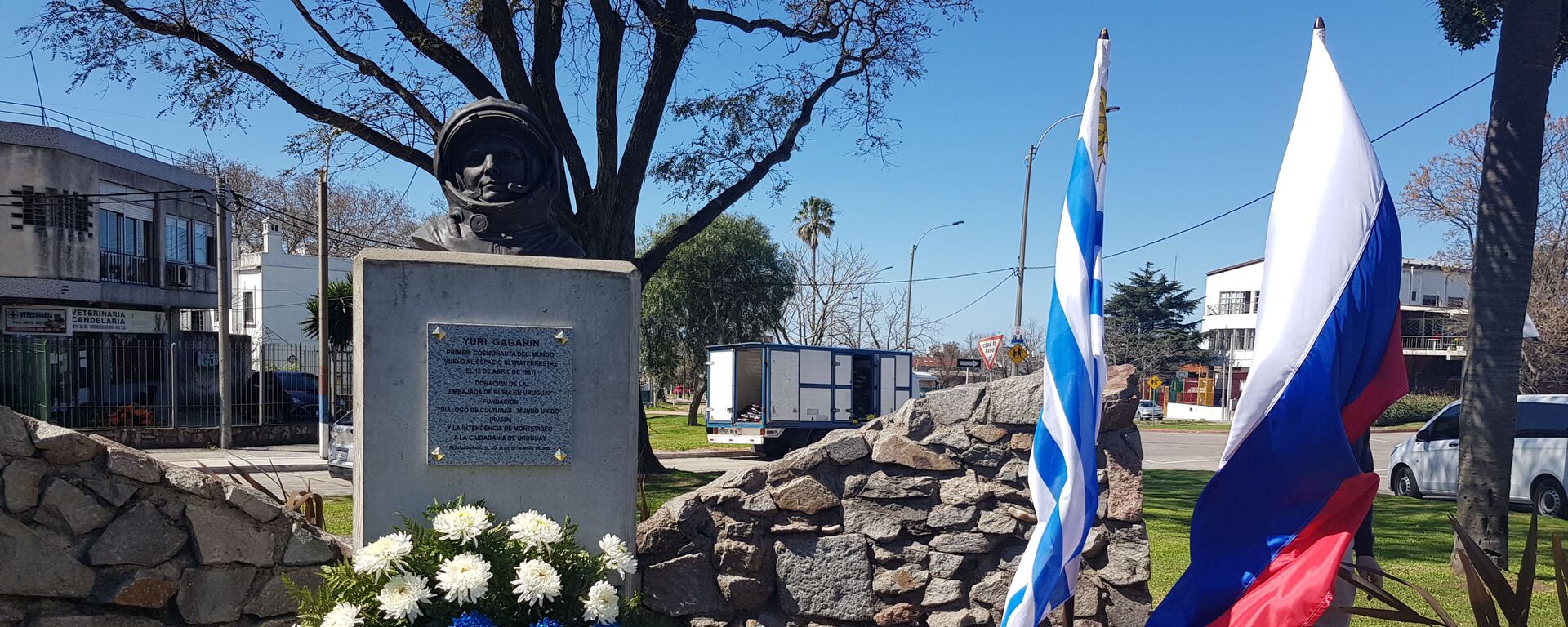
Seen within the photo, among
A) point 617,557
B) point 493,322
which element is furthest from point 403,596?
point 493,322

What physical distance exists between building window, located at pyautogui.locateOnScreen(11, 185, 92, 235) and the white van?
26.9m

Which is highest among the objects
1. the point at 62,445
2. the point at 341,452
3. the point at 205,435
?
the point at 62,445

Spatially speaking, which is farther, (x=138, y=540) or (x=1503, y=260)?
(x=1503, y=260)

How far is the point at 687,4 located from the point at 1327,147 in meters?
11.4

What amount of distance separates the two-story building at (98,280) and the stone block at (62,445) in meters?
16.7

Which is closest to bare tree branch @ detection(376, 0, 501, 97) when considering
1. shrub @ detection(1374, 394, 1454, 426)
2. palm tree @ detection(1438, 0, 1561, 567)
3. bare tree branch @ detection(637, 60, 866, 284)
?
bare tree branch @ detection(637, 60, 866, 284)

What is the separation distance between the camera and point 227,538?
4.74 metres

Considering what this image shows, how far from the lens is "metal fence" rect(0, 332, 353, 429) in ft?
58.3

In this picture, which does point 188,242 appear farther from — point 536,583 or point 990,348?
point 536,583

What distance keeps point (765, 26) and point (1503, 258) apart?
10.3 m

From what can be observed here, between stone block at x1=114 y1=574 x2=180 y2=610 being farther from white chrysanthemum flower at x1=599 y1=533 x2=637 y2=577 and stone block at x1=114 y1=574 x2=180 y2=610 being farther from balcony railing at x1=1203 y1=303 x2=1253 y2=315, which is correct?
balcony railing at x1=1203 y1=303 x2=1253 y2=315

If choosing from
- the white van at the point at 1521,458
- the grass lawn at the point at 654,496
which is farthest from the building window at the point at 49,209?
the white van at the point at 1521,458

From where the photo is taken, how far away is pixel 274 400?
71.3 feet

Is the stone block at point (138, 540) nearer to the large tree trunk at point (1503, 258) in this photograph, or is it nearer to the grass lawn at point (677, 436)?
the large tree trunk at point (1503, 258)
